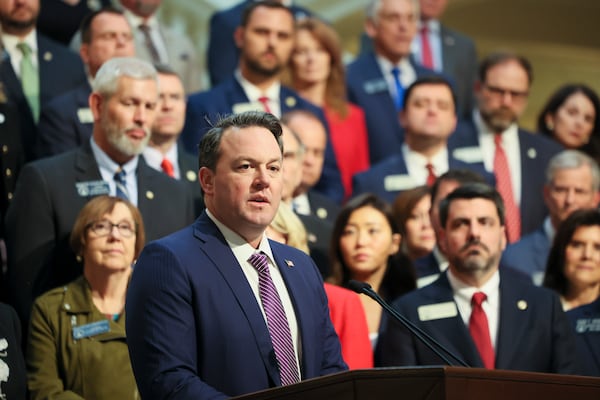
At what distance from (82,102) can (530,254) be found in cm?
242

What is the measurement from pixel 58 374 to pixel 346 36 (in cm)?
637

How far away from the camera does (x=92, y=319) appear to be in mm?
4633

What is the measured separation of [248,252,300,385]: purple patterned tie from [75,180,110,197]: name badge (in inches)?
66.7

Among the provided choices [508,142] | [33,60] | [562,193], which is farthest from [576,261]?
[33,60]

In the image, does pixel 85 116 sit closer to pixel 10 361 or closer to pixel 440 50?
pixel 10 361

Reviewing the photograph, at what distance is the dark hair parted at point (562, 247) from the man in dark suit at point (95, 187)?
1716 mm

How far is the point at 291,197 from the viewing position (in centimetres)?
594

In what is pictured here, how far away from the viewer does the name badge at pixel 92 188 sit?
500cm

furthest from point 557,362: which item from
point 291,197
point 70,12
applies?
point 70,12

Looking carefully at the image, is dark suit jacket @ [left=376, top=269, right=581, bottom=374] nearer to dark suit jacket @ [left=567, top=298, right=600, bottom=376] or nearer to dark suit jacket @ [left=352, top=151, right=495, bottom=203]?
dark suit jacket @ [left=567, top=298, right=600, bottom=376]

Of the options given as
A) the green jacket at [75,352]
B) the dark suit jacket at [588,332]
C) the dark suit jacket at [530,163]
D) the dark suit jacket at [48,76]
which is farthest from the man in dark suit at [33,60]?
the dark suit jacket at [588,332]

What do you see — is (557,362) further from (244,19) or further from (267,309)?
(244,19)

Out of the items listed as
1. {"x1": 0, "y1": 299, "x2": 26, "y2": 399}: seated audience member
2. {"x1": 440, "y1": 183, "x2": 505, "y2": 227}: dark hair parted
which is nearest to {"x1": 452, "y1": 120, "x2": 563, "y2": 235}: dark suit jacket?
{"x1": 440, "y1": 183, "x2": 505, "y2": 227}: dark hair parted

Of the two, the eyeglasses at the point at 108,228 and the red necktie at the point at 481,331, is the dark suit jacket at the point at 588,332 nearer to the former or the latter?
the red necktie at the point at 481,331
